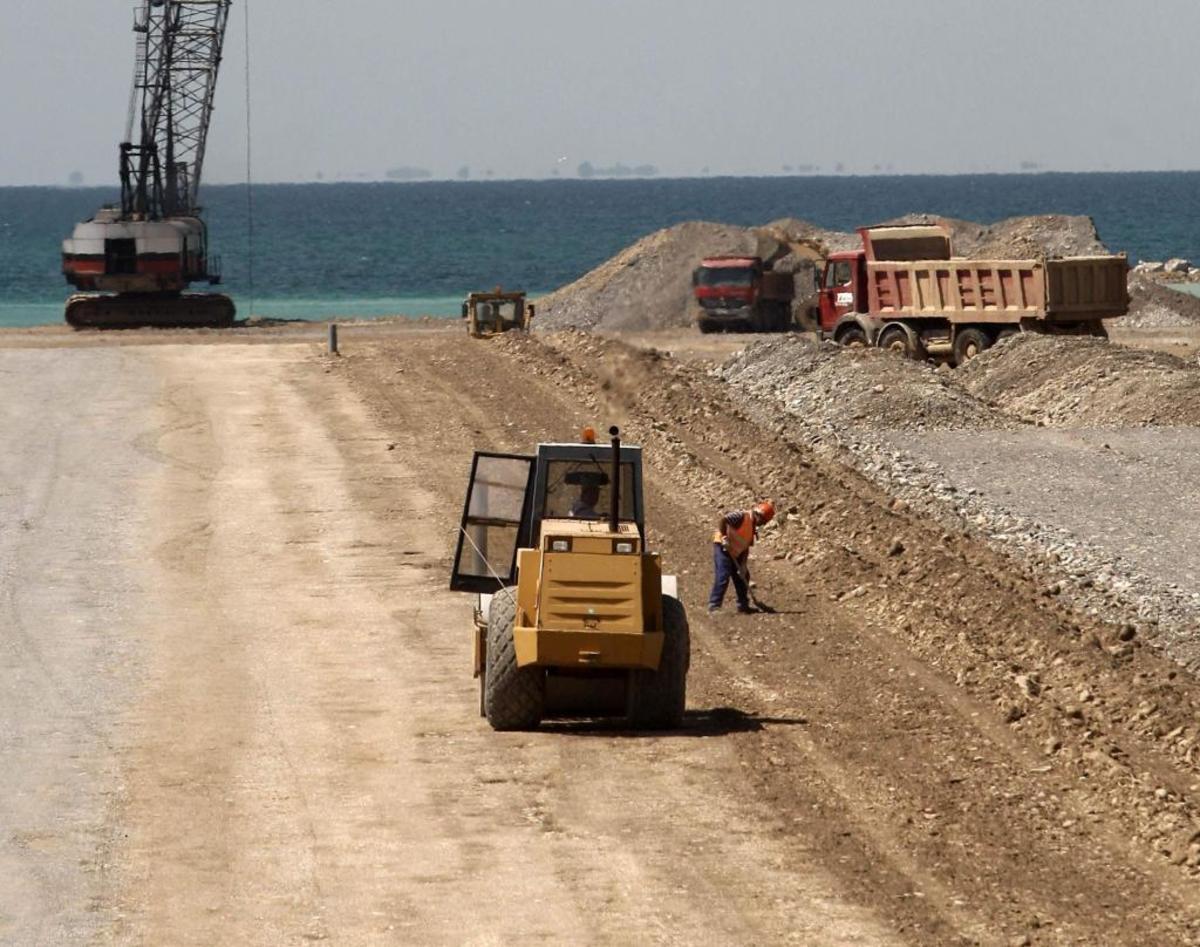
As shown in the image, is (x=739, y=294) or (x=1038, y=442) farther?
(x=739, y=294)

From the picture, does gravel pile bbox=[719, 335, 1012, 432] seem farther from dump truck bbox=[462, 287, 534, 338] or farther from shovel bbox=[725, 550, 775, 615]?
shovel bbox=[725, 550, 775, 615]

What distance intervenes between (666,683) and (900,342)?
26.3 metres

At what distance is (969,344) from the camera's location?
39.8 meters

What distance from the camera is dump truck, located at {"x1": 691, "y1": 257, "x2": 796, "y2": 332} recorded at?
173 ft

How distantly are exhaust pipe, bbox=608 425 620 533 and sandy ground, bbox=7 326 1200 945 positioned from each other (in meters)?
1.68

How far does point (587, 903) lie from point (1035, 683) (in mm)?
6437

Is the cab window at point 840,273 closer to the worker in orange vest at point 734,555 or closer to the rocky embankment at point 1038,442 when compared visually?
the rocky embankment at point 1038,442

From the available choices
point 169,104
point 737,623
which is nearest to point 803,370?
point 737,623

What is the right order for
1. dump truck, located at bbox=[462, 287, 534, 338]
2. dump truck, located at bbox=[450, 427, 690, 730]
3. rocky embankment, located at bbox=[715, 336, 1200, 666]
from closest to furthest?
dump truck, located at bbox=[450, 427, 690, 730] < rocky embankment, located at bbox=[715, 336, 1200, 666] < dump truck, located at bbox=[462, 287, 534, 338]

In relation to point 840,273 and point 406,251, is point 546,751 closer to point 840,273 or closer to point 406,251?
point 840,273

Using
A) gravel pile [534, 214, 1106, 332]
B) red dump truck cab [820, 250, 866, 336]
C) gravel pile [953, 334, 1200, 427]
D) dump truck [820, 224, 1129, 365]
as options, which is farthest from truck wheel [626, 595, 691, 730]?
gravel pile [534, 214, 1106, 332]

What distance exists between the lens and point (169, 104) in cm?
6141

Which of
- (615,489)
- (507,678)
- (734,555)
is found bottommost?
(507,678)

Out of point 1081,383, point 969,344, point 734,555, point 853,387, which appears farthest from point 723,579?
point 969,344
